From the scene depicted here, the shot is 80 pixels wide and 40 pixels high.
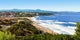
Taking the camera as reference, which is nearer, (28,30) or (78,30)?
(78,30)

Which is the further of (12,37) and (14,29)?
(14,29)

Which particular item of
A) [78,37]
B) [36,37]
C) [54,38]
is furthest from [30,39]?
[78,37]

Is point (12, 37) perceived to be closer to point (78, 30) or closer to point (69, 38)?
point (69, 38)

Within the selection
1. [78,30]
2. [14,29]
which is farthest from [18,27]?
[78,30]

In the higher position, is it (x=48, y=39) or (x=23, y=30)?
(x=48, y=39)

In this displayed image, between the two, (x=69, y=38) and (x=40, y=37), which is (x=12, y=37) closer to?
(x=40, y=37)

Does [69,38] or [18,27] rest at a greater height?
[69,38]

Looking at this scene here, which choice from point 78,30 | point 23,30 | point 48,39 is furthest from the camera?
point 23,30

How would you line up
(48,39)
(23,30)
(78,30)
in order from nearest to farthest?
(48,39)
(78,30)
(23,30)

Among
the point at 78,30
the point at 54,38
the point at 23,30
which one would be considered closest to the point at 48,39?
the point at 54,38
